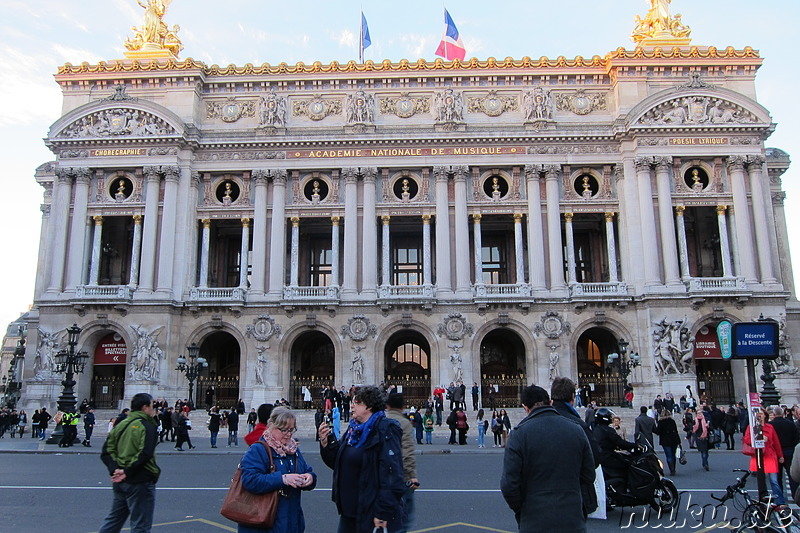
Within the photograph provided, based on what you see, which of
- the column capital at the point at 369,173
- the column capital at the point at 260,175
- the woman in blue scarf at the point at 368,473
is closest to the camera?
the woman in blue scarf at the point at 368,473

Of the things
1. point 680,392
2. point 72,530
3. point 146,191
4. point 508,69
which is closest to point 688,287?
point 680,392

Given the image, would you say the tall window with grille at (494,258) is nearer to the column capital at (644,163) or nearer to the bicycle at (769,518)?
the column capital at (644,163)

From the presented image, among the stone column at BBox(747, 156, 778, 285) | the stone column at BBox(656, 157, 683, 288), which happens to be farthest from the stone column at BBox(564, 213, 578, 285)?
the stone column at BBox(747, 156, 778, 285)

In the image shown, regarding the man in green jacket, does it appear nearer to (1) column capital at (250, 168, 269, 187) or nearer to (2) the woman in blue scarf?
(2) the woman in blue scarf

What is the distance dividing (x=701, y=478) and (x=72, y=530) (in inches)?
550

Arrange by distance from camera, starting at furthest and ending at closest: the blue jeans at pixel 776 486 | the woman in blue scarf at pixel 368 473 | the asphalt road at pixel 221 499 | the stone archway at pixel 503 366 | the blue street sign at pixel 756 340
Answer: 1. the stone archway at pixel 503 366
2. the blue jeans at pixel 776 486
3. the asphalt road at pixel 221 499
4. the blue street sign at pixel 756 340
5. the woman in blue scarf at pixel 368 473

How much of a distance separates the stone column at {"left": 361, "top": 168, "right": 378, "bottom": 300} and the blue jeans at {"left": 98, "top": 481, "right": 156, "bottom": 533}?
32420 mm

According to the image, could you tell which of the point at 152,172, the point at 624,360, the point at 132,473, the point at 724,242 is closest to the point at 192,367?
the point at 152,172

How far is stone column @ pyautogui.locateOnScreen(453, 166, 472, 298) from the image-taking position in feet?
136

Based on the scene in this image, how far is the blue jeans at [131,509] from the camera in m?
8.52

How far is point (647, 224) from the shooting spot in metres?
41.2

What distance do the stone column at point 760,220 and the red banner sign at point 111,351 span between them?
37.2 m

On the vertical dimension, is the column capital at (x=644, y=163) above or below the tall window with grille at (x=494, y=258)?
above

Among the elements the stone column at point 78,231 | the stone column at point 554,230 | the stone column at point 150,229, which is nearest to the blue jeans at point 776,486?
the stone column at point 554,230
